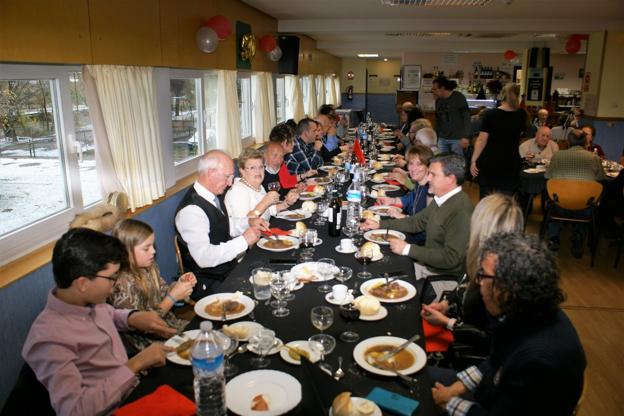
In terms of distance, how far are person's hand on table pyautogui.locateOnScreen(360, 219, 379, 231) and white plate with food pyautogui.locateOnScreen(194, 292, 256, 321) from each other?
4.50 feet

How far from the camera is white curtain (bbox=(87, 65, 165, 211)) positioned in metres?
3.47

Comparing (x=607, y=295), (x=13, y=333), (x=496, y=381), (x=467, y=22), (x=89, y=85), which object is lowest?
(x=607, y=295)

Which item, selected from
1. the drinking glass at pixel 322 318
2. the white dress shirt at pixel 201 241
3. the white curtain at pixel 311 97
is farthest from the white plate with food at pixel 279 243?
the white curtain at pixel 311 97

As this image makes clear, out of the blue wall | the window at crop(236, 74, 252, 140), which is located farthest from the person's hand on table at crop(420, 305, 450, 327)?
the window at crop(236, 74, 252, 140)

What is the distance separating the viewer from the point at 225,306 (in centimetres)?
226

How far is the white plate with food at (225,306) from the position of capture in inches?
86.4

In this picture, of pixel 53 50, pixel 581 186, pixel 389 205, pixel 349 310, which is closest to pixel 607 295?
pixel 581 186

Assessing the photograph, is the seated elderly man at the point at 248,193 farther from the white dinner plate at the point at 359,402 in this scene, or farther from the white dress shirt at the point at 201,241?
the white dinner plate at the point at 359,402

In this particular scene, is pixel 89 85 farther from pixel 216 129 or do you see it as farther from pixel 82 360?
pixel 216 129

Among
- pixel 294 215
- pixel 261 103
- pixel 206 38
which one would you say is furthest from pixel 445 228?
pixel 261 103

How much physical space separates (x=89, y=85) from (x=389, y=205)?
2.56 meters

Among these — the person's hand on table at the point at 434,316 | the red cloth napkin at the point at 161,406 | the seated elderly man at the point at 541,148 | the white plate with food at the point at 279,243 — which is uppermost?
the seated elderly man at the point at 541,148

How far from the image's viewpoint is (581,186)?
507 cm

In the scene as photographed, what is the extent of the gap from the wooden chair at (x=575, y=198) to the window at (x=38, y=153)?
4.64 meters
